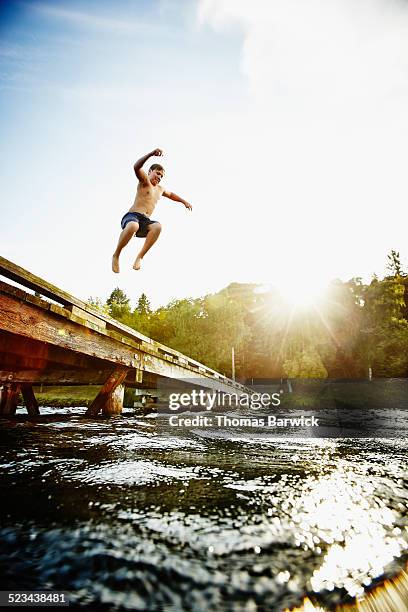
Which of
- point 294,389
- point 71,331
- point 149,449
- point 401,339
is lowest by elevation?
point 294,389

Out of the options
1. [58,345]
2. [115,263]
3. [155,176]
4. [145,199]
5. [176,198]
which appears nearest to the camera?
[58,345]

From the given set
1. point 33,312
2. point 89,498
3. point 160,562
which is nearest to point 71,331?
point 33,312

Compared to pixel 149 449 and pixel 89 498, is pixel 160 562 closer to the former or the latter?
pixel 89 498

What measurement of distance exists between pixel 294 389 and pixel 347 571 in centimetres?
3491

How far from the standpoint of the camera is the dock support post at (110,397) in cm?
648

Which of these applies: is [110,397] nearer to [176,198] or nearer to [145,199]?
[145,199]

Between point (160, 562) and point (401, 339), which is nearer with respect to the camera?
point (160, 562)

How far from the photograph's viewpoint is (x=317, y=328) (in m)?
44.3

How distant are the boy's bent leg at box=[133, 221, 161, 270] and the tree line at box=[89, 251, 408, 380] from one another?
3262cm

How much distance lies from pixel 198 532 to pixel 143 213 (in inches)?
224

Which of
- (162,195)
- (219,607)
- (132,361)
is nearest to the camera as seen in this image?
(219,607)

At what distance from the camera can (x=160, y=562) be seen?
99 cm

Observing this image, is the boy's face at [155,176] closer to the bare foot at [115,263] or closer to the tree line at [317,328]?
the bare foot at [115,263]

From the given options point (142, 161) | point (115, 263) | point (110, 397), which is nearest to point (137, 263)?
point (115, 263)
